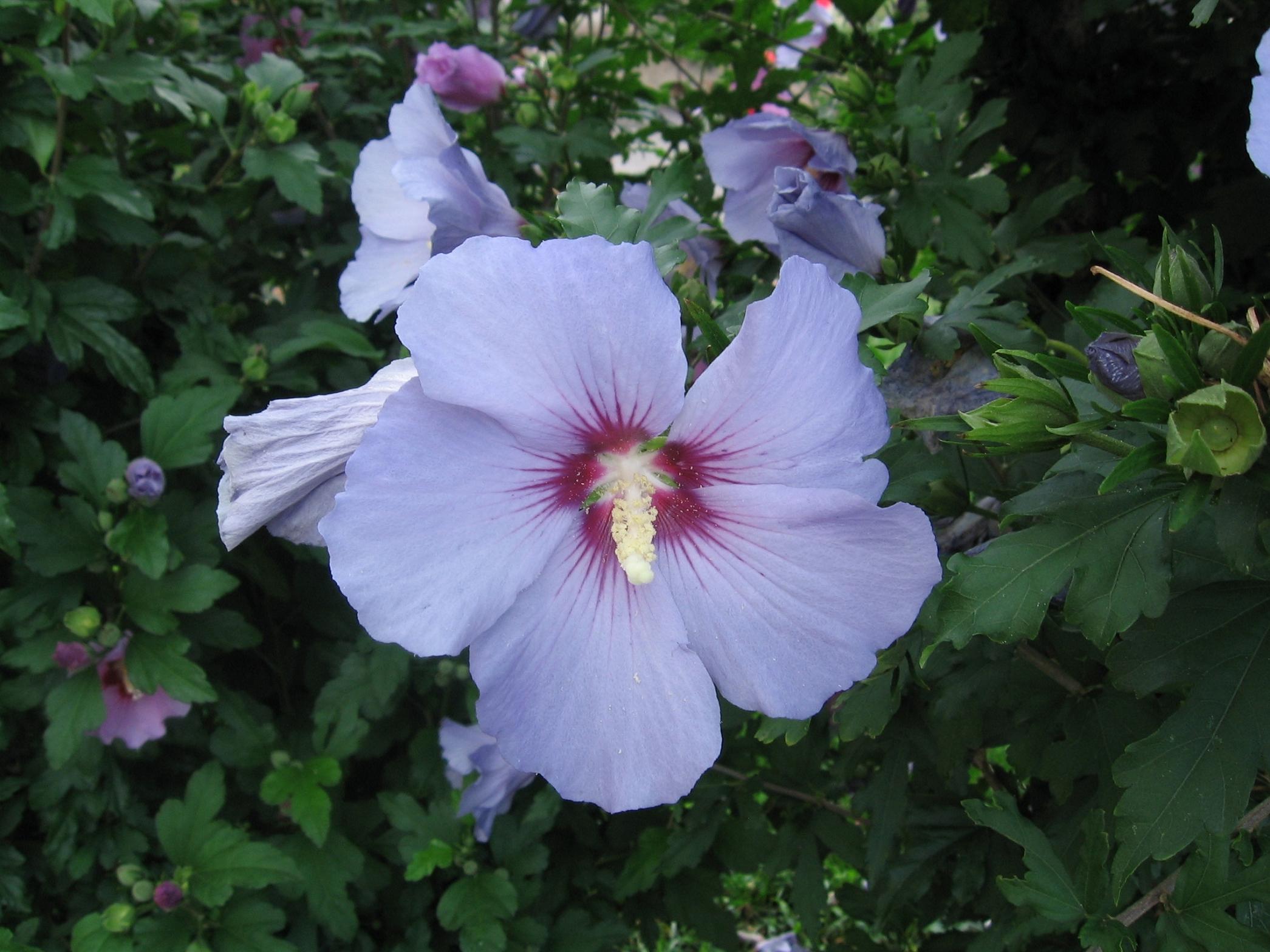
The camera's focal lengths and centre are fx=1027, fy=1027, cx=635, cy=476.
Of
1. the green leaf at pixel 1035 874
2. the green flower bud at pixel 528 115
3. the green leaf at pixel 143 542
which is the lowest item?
the green leaf at pixel 143 542

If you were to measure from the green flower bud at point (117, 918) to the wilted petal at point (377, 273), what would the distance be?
1.08m

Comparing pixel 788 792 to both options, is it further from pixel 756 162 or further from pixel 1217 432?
pixel 1217 432

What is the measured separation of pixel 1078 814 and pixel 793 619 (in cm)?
79

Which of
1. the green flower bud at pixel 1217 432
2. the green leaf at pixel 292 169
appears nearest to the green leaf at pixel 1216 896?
the green flower bud at pixel 1217 432

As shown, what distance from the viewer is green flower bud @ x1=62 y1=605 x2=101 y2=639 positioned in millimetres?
1673

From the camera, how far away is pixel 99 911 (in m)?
1.91

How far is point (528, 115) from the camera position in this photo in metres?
2.10

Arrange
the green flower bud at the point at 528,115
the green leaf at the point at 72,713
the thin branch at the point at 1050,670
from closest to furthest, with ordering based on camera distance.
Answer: the thin branch at the point at 1050,670 → the green leaf at the point at 72,713 → the green flower bud at the point at 528,115

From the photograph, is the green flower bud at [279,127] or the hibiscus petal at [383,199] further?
the green flower bud at [279,127]

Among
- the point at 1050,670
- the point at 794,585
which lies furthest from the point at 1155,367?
the point at 1050,670

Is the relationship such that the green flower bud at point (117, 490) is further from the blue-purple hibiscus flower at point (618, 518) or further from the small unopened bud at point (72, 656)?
the blue-purple hibiscus flower at point (618, 518)

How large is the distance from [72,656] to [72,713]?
0.40 ft

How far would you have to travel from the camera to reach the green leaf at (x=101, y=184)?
67.8 inches

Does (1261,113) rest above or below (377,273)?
above
